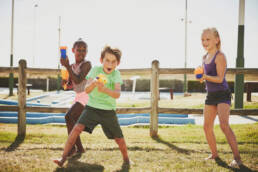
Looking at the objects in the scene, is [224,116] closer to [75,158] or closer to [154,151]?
[154,151]

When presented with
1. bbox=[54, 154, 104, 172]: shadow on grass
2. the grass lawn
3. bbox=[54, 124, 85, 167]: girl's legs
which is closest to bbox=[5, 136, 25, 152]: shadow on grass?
the grass lawn

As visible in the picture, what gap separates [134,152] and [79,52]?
5.86ft

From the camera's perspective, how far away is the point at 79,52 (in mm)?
3322

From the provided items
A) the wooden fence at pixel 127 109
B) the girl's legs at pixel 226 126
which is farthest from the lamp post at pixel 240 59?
the girl's legs at pixel 226 126

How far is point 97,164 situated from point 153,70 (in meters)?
2.26

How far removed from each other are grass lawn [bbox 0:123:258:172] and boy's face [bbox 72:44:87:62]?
1.44 meters

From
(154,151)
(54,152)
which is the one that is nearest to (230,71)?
(154,151)

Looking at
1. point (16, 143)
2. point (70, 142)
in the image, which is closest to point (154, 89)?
point (70, 142)

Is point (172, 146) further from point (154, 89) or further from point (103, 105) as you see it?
point (103, 105)

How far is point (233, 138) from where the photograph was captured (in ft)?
9.71

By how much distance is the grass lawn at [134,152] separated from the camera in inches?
117

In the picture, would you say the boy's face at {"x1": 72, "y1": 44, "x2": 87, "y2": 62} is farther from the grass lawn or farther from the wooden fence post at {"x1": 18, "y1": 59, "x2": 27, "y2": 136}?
the wooden fence post at {"x1": 18, "y1": 59, "x2": 27, "y2": 136}

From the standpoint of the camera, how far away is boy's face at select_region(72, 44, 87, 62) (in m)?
3.31

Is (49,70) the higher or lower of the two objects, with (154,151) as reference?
higher
